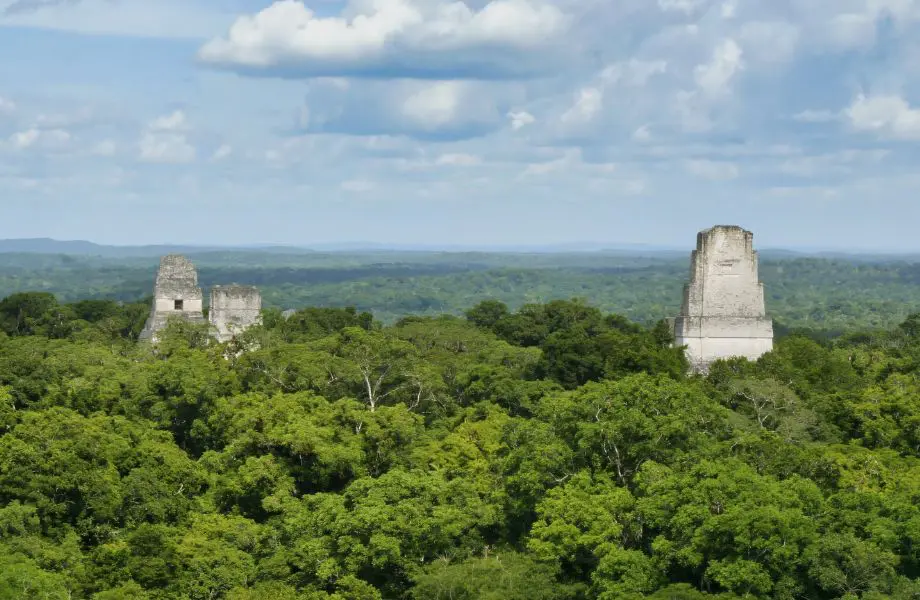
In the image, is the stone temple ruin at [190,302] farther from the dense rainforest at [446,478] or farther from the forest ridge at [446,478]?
the dense rainforest at [446,478]

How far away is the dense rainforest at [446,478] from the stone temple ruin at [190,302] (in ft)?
24.8

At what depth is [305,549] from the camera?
28.0 m

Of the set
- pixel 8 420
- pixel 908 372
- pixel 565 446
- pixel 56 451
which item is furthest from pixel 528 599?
pixel 908 372

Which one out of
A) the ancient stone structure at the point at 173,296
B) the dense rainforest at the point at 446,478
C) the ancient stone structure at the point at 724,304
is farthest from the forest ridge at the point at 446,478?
the ancient stone structure at the point at 173,296

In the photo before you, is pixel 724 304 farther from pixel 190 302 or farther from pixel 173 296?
pixel 173 296

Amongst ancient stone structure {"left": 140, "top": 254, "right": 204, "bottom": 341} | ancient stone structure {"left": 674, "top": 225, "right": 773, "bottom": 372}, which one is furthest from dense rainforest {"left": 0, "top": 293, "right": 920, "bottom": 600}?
ancient stone structure {"left": 140, "top": 254, "right": 204, "bottom": 341}

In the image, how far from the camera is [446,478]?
3186cm

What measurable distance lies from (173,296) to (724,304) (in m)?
17.8

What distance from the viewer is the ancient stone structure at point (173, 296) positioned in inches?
1884

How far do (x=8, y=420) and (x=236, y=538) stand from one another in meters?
7.07

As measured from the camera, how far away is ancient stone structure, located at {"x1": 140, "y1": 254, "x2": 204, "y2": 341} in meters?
47.8

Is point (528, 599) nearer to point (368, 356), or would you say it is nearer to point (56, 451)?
point (56, 451)

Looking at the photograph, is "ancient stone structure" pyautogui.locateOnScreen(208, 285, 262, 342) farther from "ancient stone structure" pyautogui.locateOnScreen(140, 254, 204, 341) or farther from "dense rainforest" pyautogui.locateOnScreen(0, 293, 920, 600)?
"dense rainforest" pyautogui.locateOnScreen(0, 293, 920, 600)

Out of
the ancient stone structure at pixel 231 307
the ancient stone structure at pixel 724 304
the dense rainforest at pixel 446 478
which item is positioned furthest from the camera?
the ancient stone structure at pixel 231 307
